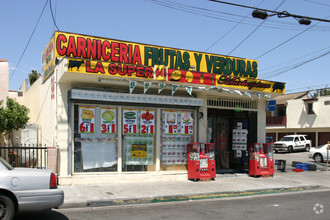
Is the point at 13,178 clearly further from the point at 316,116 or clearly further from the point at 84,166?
the point at 316,116

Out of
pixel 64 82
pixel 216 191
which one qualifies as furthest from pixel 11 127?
pixel 216 191

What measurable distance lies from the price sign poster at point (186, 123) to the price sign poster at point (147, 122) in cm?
136

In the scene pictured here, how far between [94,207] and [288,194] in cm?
667

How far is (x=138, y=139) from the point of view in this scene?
12648 mm

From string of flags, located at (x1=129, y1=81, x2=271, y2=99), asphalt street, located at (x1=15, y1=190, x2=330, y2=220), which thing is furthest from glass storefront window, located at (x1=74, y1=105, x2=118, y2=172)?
asphalt street, located at (x1=15, y1=190, x2=330, y2=220)

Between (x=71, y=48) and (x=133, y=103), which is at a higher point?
(x=71, y=48)

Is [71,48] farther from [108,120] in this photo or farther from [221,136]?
[221,136]

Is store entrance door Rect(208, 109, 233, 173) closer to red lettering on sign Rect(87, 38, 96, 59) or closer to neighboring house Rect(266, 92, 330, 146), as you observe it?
red lettering on sign Rect(87, 38, 96, 59)

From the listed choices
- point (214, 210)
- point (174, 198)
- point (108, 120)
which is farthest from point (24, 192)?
point (108, 120)

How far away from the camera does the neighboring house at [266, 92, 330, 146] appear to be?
114ft

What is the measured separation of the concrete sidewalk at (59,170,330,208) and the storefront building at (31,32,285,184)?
78 centimetres

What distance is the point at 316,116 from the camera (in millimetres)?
35438

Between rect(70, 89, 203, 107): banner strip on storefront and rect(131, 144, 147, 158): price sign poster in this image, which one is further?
rect(131, 144, 147, 158): price sign poster

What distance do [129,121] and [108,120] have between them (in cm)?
82
